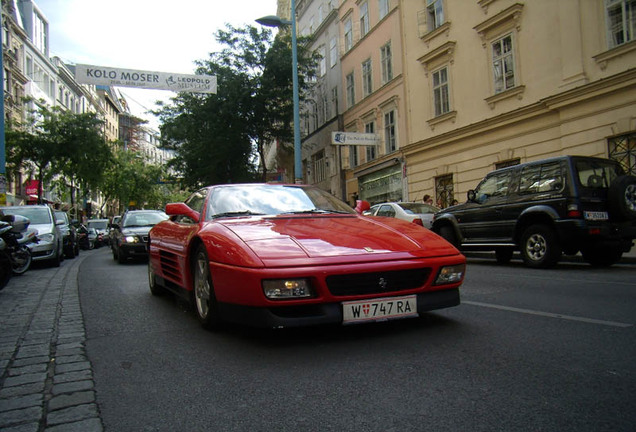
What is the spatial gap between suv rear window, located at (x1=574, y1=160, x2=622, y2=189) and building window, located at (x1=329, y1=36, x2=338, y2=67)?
2421 cm

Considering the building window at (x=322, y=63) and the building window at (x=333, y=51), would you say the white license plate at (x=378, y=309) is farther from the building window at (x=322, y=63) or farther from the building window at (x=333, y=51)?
the building window at (x=322, y=63)

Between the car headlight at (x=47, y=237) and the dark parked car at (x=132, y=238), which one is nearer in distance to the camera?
the car headlight at (x=47, y=237)

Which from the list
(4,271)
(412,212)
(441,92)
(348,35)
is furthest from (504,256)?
(348,35)

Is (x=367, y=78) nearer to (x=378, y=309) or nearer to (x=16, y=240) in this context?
(x=16, y=240)

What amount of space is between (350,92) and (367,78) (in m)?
2.47

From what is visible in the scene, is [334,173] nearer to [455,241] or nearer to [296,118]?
[296,118]

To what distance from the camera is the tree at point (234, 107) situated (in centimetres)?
2766

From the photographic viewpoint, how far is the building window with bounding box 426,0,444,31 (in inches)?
785

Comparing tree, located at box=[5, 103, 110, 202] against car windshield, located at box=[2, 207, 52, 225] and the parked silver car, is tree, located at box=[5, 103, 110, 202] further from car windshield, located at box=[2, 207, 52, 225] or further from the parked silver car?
the parked silver car

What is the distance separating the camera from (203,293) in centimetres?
430

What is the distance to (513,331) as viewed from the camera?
3.86m

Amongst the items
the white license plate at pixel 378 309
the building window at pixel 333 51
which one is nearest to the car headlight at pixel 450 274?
the white license plate at pixel 378 309

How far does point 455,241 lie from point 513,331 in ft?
24.6

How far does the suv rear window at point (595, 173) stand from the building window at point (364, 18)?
2031 centimetres
